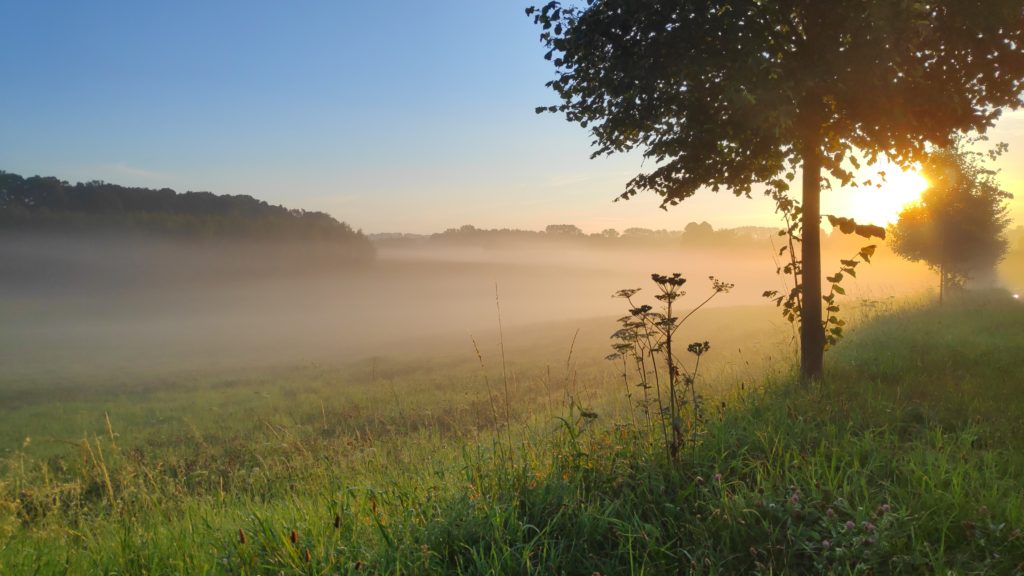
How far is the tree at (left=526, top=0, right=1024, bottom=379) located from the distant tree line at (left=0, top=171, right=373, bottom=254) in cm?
10147

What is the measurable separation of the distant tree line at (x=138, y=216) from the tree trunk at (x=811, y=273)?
103 m

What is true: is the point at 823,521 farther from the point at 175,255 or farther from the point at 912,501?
the point at 175,255

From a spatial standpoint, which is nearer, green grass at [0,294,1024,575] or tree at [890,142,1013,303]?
green grass at [0,294,1024,575]

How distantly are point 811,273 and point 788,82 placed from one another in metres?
3.40

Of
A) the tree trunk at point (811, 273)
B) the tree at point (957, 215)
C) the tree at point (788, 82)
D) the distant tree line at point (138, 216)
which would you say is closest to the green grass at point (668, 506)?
the tree trunk at point (811, 273)

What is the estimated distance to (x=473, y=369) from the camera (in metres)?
24.0

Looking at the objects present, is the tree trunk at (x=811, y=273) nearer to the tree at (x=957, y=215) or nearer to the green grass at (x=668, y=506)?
the green grass at (x=668, y=506)

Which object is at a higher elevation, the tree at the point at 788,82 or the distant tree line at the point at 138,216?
the distant tree line at the point at 138,216

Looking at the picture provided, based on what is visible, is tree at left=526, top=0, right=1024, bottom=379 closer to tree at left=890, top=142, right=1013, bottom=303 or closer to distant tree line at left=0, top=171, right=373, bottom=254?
tree at left=890, top=142, right=1013, bottom=303

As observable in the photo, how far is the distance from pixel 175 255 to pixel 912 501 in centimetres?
10427

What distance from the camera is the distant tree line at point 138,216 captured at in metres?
86.9

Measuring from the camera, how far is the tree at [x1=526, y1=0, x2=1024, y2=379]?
22.1ft

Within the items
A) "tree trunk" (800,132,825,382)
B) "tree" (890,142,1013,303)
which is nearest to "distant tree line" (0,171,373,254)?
"tree" (890,142,1013,303)

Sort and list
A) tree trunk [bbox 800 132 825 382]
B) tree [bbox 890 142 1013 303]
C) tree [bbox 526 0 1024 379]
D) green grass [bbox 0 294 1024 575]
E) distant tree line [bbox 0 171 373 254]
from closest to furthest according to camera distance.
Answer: green grass [bbox 0 294 1024 575] < tree [bbox 526 0 1024 379] < tree trunk [bbox 800 132 825 382] < tree [bbox 890 142 1013 303] < distant tree line [bbox 0 171 373 254]
